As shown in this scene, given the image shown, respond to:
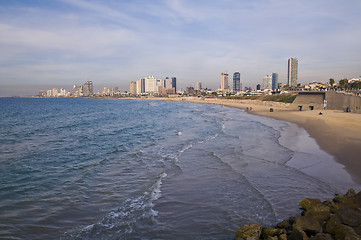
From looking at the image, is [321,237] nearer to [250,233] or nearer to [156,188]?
[250,233]

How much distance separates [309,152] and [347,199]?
943 cm

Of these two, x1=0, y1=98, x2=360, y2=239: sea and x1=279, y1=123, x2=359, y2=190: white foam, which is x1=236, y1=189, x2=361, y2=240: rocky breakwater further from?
x1=279, y1=123, x2=359, y2=190: white foam

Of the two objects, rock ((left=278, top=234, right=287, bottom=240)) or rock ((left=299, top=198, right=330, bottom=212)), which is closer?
rock ((left=278, top=234, right=287, bottom=240))

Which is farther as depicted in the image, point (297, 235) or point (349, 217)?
point (349, 217)

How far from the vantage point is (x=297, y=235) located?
6164 mm

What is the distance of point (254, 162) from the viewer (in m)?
14.9

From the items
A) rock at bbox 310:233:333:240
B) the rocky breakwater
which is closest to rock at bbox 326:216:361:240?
the rocky breakwater

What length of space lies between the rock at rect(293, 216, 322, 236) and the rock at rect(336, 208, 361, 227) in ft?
2.41

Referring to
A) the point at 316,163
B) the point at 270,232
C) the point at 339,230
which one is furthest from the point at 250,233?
the point at 316,163

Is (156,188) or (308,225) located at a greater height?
(308,225)

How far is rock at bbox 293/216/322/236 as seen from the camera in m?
6.48

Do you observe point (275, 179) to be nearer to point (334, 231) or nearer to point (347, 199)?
point (347, 199)

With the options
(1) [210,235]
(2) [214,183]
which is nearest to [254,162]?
(2) [214,183]

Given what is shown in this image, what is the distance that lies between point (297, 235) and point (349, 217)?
172 cm
